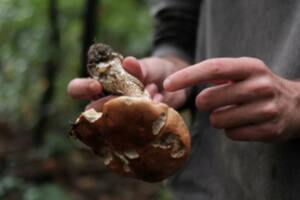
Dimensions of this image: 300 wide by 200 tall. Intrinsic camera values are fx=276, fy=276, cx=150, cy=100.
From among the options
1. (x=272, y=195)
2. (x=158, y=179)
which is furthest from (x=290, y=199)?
(x=158, y=179)

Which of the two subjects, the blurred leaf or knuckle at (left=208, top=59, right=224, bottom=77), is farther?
the blurred leaf

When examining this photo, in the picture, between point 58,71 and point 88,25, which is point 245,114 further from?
point 58,71

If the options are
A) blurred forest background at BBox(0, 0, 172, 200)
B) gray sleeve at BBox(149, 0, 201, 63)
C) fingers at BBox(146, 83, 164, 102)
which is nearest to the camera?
fingers at BBox(146, 83, 164, 102)

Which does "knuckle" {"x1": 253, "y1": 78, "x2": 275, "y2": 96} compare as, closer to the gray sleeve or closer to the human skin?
the human skin

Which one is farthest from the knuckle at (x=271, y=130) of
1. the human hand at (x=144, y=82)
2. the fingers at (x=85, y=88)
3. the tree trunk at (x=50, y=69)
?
the tree trunk at (x=50, y=69)

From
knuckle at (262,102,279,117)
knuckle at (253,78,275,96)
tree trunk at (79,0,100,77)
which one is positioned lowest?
tree trunk at (79,0,100,77)

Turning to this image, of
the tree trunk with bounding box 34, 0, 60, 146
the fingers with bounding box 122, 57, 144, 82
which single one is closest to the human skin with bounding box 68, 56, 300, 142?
the fingers with bounding box 122, 57, 144, 82

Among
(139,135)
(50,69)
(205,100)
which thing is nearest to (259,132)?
(205,100)
